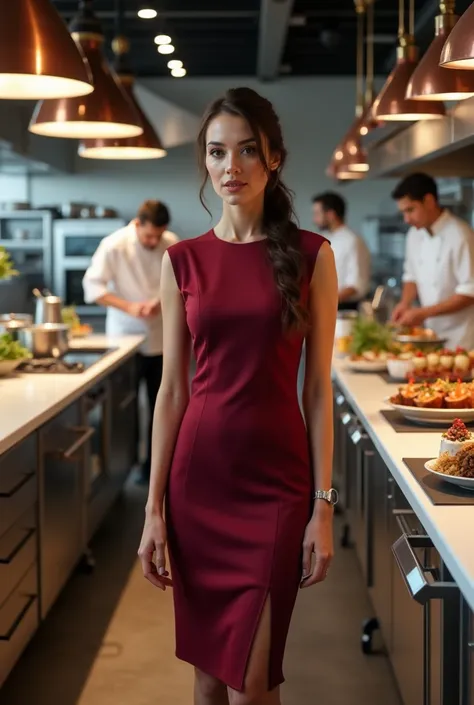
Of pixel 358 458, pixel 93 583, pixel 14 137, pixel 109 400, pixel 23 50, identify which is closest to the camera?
pixel 23 50

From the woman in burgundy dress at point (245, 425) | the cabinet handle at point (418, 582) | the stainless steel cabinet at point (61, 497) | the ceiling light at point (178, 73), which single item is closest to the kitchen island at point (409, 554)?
the cabinet handle at point (418, 582)

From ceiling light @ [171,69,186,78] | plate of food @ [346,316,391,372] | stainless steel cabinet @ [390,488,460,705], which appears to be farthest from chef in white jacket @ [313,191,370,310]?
stainless steel cabinet @ [390,488,460,705]

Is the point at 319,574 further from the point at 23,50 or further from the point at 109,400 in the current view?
the point at 109,400

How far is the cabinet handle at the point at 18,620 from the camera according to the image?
2.88m

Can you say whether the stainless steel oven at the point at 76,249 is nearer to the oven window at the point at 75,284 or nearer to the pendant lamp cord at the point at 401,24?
the oven window at the point at 75,284

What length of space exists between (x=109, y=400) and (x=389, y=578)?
2.22 m

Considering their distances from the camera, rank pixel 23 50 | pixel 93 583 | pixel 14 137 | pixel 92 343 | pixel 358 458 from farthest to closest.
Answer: pixel 14 137 < pixel 92 343 < pixel 93 583 < pixel 358 458 < pixel 23 50

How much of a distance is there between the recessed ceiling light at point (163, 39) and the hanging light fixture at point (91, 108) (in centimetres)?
411

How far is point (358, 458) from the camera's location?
4043 millimetres

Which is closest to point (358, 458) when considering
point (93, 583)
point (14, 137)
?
point (93, 583)

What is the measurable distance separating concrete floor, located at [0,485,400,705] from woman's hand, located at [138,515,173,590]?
4.02 feet

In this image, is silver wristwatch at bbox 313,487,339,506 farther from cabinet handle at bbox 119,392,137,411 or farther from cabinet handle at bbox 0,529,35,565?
cabinet handle at bbox 119,392,137,411

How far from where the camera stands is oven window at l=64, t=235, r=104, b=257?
959cm

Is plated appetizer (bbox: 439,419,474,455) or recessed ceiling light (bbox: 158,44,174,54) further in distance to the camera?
recessed ceiling light (bbox: 158,44,174,54)
